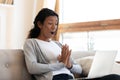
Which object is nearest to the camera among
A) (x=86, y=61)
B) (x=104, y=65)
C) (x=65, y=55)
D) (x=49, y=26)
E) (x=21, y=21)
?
(x=104, y=65)

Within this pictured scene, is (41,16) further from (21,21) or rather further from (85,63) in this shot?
(21,21)

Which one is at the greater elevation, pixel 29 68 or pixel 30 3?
pixel 30 3

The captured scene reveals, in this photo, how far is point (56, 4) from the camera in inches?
134

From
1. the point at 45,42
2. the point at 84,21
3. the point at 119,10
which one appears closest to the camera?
the point at 45,42

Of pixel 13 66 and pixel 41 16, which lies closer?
pixel 13 66

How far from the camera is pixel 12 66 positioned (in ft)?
6.11

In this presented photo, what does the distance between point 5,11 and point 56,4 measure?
77 cm

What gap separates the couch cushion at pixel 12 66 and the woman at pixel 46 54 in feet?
0.29

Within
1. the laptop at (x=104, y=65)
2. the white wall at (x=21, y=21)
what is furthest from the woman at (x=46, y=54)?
the white wall at (x=21, y=21)

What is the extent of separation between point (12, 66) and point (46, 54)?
28cm

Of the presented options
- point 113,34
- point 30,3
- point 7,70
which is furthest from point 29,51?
point 30,3

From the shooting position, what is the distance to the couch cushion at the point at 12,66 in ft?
5.91

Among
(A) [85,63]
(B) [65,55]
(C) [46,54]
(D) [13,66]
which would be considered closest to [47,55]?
(C) [46,54]

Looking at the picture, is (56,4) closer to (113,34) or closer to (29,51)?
(113,34)
